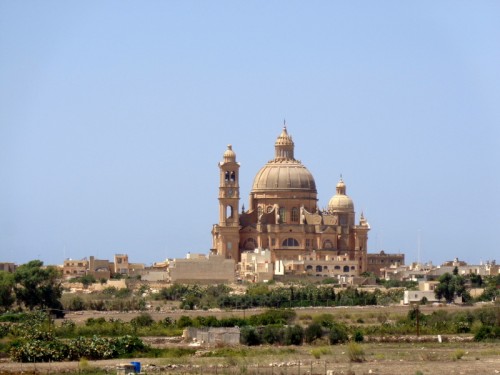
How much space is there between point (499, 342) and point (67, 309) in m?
31.7

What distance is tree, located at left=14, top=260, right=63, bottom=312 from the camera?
9094cm

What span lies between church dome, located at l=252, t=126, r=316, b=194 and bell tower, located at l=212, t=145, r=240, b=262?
5.54 meters

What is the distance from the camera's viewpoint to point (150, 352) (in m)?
62.6

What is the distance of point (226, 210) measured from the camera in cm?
12938

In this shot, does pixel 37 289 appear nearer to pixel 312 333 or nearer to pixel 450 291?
pixel 450 291

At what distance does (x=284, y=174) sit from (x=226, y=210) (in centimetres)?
794

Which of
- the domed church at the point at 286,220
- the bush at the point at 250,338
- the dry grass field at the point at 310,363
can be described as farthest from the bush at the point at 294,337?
the domed church at the point at 286,220

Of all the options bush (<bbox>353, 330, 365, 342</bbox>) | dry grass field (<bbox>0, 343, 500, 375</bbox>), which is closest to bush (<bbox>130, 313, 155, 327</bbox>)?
→ bush (<bbox>353, 330, 365, 342</bbox>)

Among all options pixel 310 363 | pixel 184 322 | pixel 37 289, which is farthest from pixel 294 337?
pixel 37 289

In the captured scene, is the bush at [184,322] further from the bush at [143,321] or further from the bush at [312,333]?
the bush at [312,333]

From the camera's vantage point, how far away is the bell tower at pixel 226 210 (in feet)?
422

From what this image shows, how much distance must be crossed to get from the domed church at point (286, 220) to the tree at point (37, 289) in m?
35.3

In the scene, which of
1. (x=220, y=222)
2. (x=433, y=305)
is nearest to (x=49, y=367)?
(x=433, y=305)

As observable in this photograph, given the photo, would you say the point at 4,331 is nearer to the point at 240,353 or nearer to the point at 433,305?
the point at 240,353
